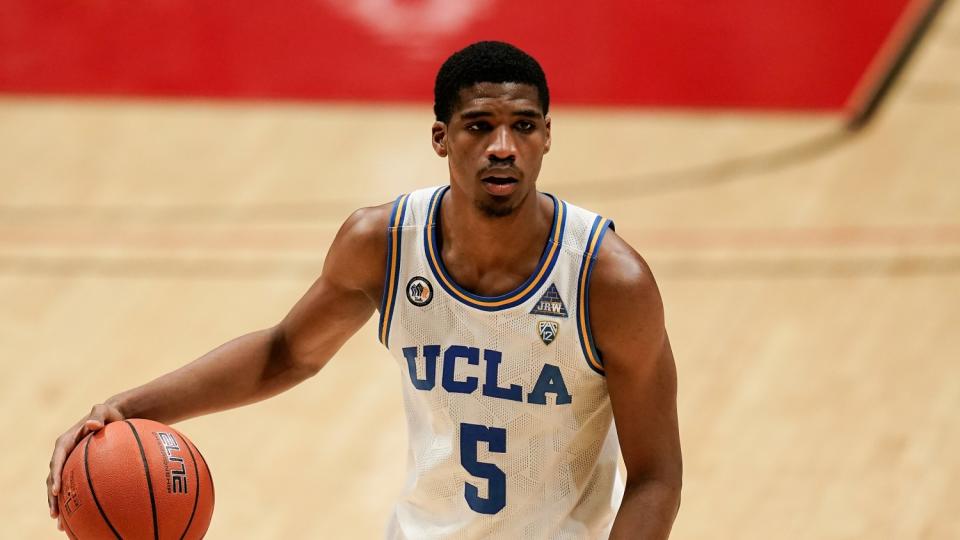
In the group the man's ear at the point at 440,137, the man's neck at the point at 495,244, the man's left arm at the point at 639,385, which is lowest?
the man's left arm at the point at 639,385

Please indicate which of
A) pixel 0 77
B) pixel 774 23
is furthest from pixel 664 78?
pixel 0 77

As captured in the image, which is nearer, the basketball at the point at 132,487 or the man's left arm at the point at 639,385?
the man's left arm at the point at 639,385

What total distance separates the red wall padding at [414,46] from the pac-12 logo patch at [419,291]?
25.8 feet

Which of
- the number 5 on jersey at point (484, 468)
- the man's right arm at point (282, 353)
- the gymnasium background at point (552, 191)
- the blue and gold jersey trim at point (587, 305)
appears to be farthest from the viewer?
the gymnasium background at point (552, 191)

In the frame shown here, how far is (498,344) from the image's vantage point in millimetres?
3361

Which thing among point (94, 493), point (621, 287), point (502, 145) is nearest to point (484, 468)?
point (621, 287)

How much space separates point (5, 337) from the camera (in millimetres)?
7719

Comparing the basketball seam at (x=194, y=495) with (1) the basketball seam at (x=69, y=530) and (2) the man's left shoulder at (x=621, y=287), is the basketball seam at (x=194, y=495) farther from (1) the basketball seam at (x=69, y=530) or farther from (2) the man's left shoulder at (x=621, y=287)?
(2) the man's left shoulder at (x=621, y=287)

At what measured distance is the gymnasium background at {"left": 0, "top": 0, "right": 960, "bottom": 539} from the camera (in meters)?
6.43

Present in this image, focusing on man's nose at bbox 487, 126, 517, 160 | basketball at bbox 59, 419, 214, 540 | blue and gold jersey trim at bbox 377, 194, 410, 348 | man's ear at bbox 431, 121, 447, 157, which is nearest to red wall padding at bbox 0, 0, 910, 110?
blue and gold jersey trim at bbox 377, 194, 410, 348

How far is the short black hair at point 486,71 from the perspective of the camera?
313 centimetres

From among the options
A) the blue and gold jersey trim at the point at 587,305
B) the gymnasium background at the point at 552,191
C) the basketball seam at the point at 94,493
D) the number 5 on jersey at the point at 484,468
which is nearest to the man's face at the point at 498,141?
the blue and gold jersey trim at the point at 587,305

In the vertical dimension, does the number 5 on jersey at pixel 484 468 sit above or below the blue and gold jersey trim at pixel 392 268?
below

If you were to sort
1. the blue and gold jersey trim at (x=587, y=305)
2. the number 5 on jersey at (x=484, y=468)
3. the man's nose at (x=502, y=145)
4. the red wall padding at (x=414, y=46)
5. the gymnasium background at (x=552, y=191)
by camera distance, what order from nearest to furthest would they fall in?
the man's nose at (x=502, y=145)
the blue and gold jersey trim at (x=587, y=305)
the number 5 on jersey at (x=484, y=468)
the gymnasium background at (x=552, y=191)
the red wall padding at (x=414, y=46)
